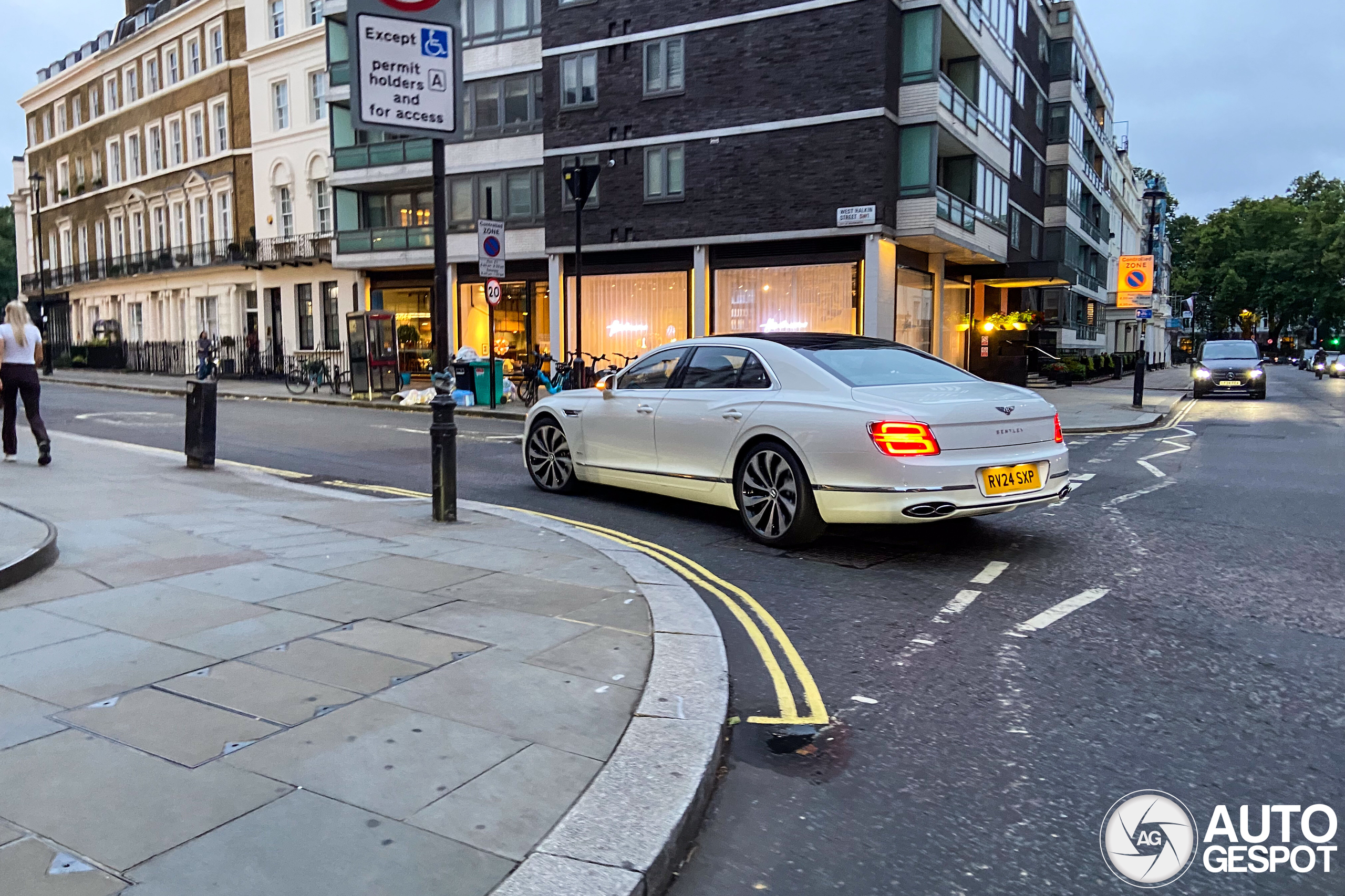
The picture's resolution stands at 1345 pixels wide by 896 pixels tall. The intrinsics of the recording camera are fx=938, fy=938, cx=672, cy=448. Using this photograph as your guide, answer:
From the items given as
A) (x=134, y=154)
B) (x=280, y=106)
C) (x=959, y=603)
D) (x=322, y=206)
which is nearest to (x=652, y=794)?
(x=959, y=603)

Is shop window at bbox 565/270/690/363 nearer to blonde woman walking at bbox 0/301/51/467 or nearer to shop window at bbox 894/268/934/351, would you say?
shop window at bbox 894/268/934/351

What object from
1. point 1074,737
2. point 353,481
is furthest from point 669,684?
point 353,481

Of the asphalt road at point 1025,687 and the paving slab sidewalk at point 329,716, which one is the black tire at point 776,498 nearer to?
the asphalt road at point 1025,687

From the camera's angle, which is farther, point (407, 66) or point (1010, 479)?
point (407, 66)

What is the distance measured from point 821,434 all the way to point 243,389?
27405 millimetres

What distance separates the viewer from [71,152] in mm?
51625

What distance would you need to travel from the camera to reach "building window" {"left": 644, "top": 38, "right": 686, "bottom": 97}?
26.1 meters

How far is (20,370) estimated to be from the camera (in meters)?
10.6

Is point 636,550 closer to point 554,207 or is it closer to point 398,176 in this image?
point 554,207

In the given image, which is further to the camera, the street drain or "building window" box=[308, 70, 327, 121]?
"building window" box=[308, 70, 327, 121]

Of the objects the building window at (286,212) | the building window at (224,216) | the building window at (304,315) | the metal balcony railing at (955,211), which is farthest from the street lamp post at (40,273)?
the metal balcony railing at (955,211)

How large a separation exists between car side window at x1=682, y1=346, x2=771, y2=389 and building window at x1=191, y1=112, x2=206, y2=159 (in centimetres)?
4113

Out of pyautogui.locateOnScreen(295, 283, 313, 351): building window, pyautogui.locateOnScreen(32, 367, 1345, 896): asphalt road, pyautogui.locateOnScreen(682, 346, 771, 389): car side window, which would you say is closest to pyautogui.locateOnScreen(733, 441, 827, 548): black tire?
pyautogui.locateOnScreen(32, 367, 1345, 896): asphalt road

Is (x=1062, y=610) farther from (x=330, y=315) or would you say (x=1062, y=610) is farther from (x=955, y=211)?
(x=330, y=315)
